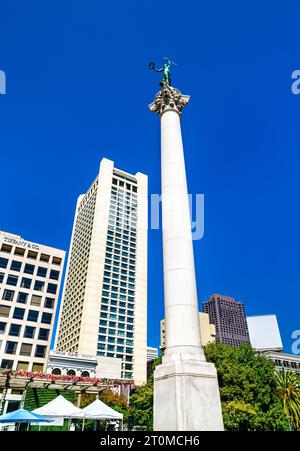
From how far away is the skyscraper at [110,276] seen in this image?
9975cm

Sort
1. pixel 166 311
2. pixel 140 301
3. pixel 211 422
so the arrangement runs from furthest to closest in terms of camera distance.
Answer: pixel 140 301
pixel 166 311
pixel 211 422

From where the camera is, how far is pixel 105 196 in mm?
126250

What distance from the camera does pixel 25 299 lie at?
69.1m

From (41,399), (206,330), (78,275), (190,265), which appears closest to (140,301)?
(78,275)

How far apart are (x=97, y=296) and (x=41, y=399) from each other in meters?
60.1

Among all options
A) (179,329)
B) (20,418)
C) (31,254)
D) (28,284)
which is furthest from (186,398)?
(31,254)

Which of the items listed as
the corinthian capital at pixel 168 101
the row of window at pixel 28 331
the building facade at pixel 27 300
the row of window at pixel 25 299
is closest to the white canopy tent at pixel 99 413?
the corinthian capital at pixel 168 101

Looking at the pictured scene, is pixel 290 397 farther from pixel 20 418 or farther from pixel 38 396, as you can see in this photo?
pixel 20 418

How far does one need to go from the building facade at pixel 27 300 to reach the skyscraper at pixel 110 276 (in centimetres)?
2875

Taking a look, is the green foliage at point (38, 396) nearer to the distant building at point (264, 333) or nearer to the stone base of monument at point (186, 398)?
the stone base of monument at point (186, 398)

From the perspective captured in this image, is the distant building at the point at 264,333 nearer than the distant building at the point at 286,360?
No

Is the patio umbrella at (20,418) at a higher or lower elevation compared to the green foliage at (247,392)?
lower

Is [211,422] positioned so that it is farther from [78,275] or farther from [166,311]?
[78,275]

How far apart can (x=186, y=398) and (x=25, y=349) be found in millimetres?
62043
